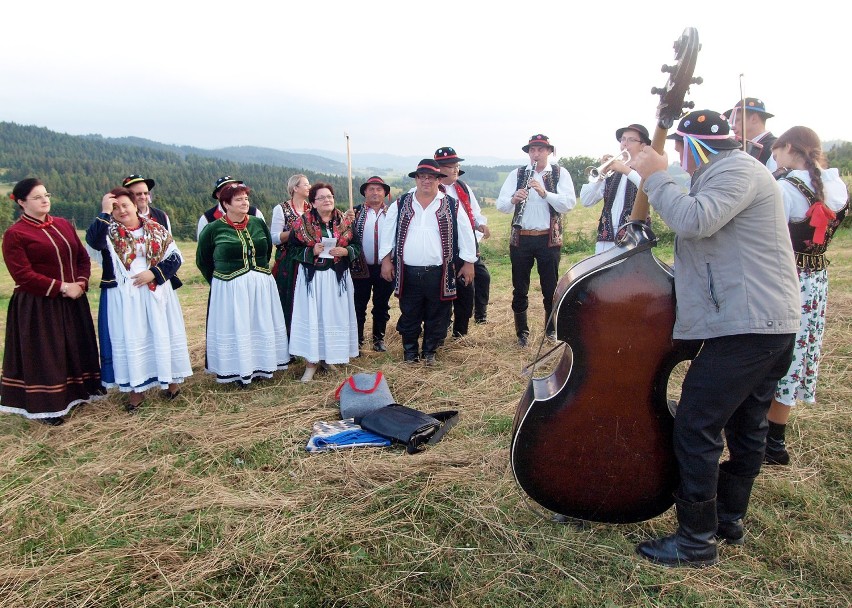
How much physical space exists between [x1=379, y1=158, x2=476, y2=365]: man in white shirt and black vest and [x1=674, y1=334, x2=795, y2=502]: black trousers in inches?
127

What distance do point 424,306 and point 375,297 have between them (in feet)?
2.61

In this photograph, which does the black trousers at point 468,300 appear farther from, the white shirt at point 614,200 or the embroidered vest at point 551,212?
the white shirt at point 614,200

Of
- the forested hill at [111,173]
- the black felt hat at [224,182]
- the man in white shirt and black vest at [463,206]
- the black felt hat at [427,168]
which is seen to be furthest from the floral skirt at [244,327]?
the forested hill at [111,173]

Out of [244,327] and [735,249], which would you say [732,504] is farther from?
[244,327]

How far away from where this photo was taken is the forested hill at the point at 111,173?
3759 centimetres

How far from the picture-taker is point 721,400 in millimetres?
2244

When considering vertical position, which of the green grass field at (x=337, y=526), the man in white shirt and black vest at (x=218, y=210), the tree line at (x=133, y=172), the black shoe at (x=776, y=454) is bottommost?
the green grass field at (x=337, y=526)

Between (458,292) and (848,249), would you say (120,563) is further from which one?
(848,249)

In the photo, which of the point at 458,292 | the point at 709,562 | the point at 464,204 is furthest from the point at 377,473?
the point at 464,204

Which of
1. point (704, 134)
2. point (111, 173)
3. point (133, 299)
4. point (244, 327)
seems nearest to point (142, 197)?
point (133, 299)

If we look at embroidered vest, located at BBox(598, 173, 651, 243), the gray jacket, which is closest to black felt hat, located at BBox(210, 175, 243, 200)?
embroidered vest, located at BBox(598, 173, 651, 243)

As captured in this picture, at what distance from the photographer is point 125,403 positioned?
4.65m

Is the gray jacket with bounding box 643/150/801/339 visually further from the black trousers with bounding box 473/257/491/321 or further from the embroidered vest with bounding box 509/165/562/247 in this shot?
the black trousers with bounding box 473/257/491/321

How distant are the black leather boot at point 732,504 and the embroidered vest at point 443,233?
318 cm
